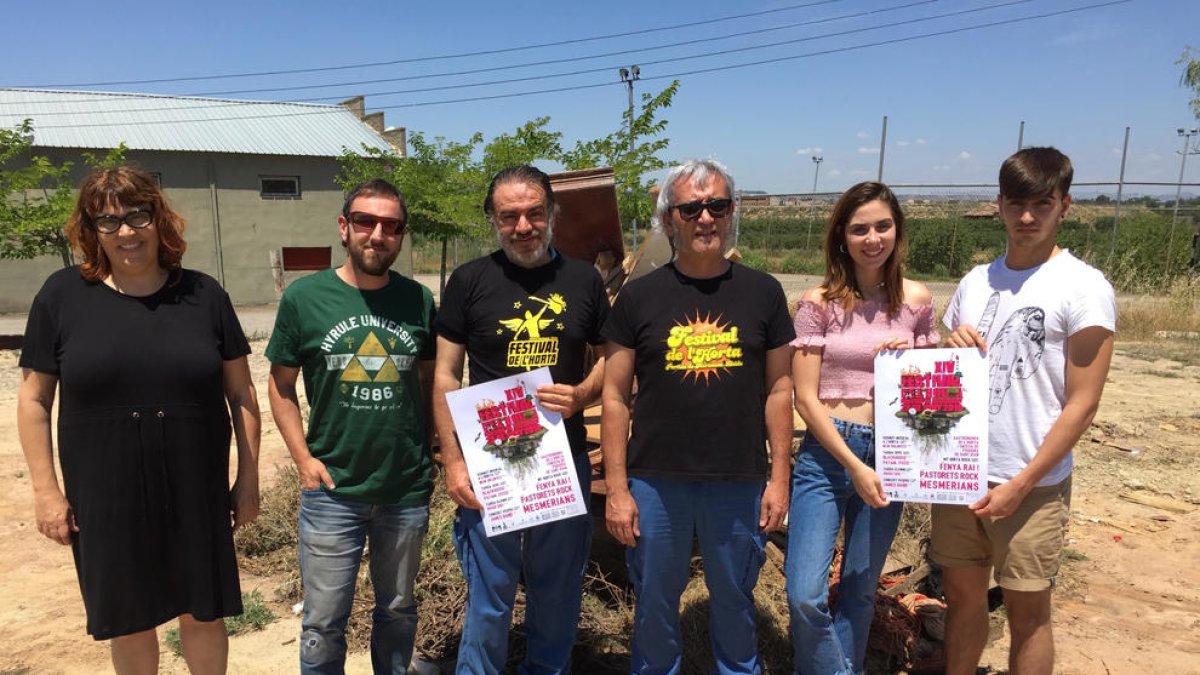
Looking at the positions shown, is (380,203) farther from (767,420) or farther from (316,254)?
(316,254)

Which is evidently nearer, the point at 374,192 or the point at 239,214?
the point at 374,192

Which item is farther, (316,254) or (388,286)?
(316,254)

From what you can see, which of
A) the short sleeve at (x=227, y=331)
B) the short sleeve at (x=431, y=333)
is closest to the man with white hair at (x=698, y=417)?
the short sleeve at (x=431, y=333)

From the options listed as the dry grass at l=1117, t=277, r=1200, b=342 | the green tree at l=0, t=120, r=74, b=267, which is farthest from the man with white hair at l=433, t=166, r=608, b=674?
the dry grass at l=1117, t=277, r=1200, b=342

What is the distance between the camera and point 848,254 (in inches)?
112

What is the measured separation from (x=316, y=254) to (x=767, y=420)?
23964mm

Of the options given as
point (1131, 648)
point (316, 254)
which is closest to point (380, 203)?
point (1131, 648)

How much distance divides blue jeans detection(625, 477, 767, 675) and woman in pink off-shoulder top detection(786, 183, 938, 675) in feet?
0.69

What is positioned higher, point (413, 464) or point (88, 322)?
point (88, 322)

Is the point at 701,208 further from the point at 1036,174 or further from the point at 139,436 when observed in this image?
the point at 139,436

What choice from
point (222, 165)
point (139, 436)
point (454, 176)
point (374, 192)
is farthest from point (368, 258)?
point (222, 165)

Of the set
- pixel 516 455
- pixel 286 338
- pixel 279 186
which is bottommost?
pixel 516 455

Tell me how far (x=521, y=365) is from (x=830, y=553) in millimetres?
1329

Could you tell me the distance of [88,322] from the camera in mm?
2389
